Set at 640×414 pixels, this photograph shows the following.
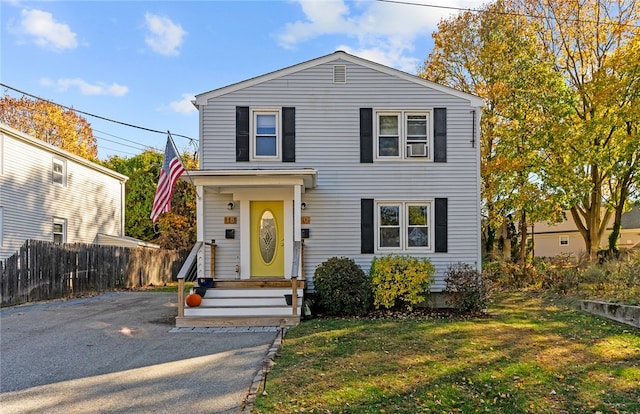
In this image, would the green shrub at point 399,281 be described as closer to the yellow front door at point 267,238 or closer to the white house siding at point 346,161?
the white house siding at point 346,161

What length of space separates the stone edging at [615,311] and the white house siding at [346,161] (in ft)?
8.40

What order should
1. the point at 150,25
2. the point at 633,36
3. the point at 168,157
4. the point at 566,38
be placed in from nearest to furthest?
1. the point at 168,157
2. the point at 150,25
3. the point at 633,36
4. the point at 566,38

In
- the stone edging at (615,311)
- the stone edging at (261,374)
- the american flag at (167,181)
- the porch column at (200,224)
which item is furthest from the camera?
the porch column at (200,224)

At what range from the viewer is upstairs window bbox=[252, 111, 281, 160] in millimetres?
11281

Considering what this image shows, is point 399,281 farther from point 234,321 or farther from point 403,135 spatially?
point 234,321

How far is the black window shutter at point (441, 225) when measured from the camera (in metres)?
11.2

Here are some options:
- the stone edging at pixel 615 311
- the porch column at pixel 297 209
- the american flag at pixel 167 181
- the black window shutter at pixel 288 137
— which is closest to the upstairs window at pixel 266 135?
the black window shutter at pixel 288 137

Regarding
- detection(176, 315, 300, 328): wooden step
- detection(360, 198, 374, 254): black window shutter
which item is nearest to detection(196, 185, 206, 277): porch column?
detection(176, 315, 300, 328): wooden step

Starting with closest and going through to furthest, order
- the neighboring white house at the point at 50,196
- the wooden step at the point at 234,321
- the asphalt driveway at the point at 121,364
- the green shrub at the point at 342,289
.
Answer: the asphalt driveway at the point at 121,364
the wooden step at the point at 234,321
the green shrub at the point at 342,289
the neighboring white house at the point at 50,196

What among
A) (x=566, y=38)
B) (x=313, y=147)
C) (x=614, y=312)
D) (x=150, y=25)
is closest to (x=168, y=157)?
(x=313, y=147)

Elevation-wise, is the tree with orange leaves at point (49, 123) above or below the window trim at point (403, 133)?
Answer: above

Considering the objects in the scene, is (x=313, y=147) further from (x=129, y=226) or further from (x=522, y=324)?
(x=129, y=226)

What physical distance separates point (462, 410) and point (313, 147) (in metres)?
7.76

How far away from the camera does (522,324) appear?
8953 millimetres
